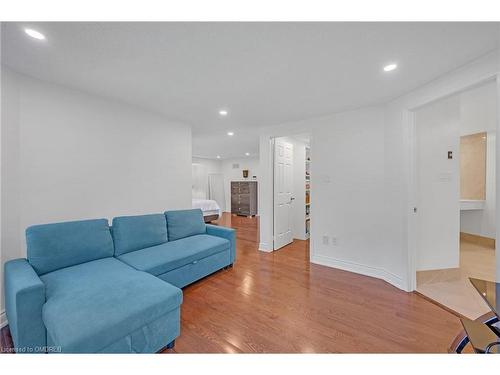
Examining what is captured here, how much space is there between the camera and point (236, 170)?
8.71m

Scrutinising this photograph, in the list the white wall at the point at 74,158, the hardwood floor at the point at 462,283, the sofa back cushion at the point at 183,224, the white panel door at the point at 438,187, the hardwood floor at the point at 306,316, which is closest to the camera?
the hardwood floor at the point at 306,316

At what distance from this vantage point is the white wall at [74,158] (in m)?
1.84


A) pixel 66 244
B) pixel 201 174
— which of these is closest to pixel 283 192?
pixel 66 244

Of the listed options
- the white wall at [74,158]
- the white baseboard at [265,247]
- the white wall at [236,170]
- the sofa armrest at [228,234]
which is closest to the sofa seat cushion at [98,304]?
the white wall at [74,158]

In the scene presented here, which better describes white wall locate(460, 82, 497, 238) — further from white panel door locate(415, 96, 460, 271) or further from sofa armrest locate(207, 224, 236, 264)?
sofa armrest locate(207, 224, 236, 264)

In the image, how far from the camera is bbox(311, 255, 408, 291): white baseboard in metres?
2.42

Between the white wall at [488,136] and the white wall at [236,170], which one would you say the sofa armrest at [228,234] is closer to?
the white wall at [488,136]

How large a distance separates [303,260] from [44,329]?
117 inches

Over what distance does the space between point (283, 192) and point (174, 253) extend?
234 centimetres

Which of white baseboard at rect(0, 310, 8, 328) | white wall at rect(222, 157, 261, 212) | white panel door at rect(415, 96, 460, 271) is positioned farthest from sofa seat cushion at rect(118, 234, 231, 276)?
white wall at rect(222, 157, 261, 212)

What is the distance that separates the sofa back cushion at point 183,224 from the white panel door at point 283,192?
4.59 ft
